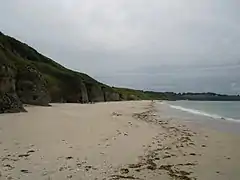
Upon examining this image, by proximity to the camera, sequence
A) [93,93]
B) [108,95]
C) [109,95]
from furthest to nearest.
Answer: [109,95] < [108,95] < [93,93]

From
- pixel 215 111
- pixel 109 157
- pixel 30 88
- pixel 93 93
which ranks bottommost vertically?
pixel 109 157

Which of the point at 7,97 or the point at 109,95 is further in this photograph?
the point at 109,95

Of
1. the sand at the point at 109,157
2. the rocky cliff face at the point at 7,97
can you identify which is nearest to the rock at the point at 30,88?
the rocky cliff face at the point at 7,97

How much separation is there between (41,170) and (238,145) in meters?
9.30

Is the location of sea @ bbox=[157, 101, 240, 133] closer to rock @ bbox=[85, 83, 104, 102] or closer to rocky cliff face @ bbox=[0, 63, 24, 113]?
rocky cliff face @ bbox=[0, 63, 24, 113]

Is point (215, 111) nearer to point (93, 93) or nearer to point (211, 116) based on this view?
point (211, 116)

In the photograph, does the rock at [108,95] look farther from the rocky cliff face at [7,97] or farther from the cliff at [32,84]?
the rocky cliff face at [7,97]

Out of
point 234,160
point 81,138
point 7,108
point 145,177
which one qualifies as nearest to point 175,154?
point 234,160

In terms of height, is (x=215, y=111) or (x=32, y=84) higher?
(x=32, y=84)

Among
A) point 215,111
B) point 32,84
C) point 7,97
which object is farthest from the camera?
point 215,111

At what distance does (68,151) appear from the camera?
39.0 ft

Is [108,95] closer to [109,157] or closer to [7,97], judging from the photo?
[7,97]

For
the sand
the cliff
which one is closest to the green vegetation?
the cliff

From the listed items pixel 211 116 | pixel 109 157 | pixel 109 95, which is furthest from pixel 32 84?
pixel 109 95
